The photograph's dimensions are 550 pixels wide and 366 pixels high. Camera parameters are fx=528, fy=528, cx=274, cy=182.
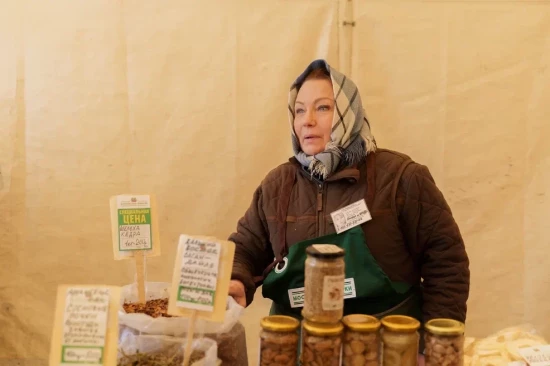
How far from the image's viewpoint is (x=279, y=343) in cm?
86

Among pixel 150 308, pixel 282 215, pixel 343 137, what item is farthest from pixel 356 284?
pixel 150 308

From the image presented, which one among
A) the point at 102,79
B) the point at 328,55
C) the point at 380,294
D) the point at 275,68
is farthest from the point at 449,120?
the point at 102,79

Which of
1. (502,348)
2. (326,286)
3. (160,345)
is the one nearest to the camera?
(326,286)

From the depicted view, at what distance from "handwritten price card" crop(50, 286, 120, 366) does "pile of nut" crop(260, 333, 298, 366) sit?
247 mm

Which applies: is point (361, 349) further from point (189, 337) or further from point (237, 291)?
point (237, 291)

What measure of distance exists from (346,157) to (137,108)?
892mm

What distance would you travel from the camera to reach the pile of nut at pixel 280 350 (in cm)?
85

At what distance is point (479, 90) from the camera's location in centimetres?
187

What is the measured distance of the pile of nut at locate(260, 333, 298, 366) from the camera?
2.80ft

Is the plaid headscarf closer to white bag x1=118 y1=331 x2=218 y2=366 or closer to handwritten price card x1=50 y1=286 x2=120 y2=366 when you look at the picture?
white bag x1=118 y1=331 x2=218 y2=366

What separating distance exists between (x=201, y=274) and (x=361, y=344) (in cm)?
28

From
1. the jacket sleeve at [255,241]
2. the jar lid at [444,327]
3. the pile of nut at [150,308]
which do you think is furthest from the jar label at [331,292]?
the jacket sleeve at [255,241]

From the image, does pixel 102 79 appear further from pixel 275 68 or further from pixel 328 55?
pixel 328 55

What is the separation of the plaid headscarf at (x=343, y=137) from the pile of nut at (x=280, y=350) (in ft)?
1.93
